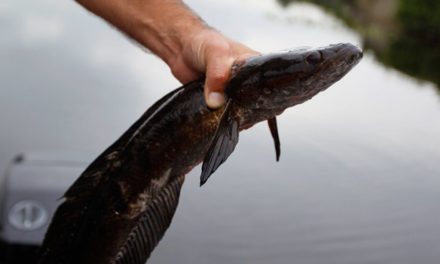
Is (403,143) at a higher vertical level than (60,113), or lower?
lower

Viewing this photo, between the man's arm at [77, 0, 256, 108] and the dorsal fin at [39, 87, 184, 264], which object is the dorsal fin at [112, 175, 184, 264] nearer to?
the dorsal fin at [39, 87, 184, 264]

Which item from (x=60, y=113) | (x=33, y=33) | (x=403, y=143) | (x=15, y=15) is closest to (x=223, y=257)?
(x=60, y=113)

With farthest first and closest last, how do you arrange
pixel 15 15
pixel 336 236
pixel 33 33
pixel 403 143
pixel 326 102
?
1. pixel 15 15
2. pixel 33 33
3. pixel 326 102
4. pixel 403 143
5. pixel 336 236

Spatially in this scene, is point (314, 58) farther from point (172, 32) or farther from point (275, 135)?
point (172, 32)

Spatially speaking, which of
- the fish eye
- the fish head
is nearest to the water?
the fish head

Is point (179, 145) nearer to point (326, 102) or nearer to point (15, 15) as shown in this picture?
point (326, 102)

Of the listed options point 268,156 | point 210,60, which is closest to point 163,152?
point 210,60

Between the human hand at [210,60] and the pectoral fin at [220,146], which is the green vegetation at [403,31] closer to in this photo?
the human hand at [210,60]

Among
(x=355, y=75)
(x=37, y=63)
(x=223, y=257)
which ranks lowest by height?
(x=355, y=75)
